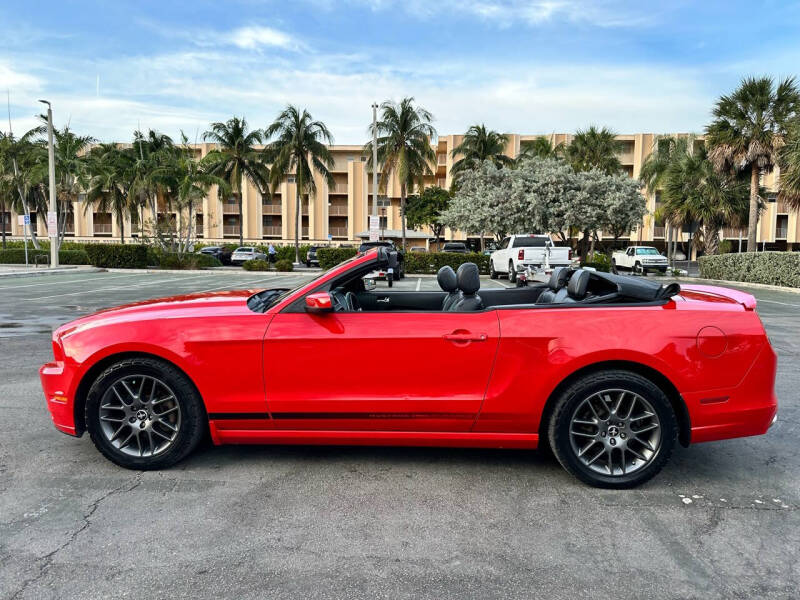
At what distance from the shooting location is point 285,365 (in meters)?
3.69

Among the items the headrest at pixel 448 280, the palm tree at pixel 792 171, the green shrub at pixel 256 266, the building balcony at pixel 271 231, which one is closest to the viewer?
the headrest at pixel 448 280

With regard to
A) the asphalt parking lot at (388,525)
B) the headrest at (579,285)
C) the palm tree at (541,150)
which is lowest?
the asphalt parking lot at (388,525)

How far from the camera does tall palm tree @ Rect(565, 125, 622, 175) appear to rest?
47.4 m

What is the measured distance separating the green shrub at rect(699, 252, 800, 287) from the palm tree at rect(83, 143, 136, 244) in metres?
36.6

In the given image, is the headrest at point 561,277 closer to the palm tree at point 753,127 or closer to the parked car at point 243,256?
the palm tree at point 753,127

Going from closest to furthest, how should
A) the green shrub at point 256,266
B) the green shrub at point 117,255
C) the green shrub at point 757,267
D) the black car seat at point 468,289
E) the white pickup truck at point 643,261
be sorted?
the black car seat at point 468,289
the green shrub at point 757,267
the green shrub at point 256,266
the green shrub at point 117,255
the white pickup truck at point 643,261

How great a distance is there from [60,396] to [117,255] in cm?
3525

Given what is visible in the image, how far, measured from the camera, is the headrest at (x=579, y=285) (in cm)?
413

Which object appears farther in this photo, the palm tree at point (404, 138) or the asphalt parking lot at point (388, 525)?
the palm tree at point (404, 138)

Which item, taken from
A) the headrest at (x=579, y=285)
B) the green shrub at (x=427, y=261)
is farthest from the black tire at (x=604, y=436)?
the green shrub at (x=427, y=261)

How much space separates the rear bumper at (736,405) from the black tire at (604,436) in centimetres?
17

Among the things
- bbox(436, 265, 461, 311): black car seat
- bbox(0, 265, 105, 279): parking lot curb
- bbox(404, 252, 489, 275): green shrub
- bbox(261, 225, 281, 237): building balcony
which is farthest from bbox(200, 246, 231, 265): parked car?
bbox(436, 265, 461, 311): black car seat

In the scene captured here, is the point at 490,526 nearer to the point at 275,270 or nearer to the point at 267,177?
the point at 275,270

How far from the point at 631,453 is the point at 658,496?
286mm
